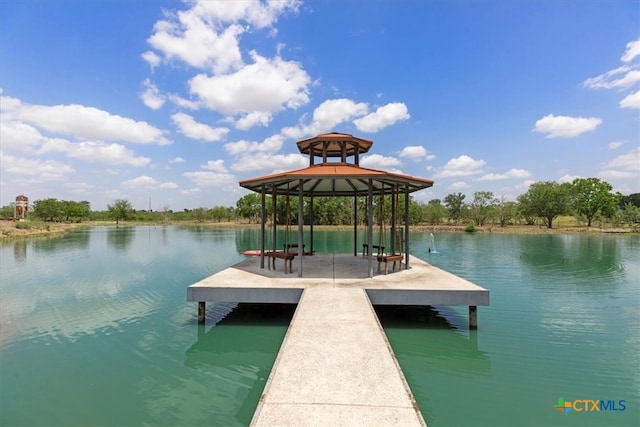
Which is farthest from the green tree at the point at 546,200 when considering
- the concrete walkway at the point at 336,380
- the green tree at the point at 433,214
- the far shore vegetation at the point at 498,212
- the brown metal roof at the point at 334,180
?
the concrete walkway at the point at 336,380

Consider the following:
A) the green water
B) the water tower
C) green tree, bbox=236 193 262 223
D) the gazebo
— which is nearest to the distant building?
the water tower

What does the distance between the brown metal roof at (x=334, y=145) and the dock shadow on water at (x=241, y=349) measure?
4.72 meters

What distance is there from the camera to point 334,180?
10.1 meters

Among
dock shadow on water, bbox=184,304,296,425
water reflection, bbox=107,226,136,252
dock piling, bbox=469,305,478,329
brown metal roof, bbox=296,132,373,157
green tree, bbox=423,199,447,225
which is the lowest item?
dock shadow on water, bbox=184,304,296,425

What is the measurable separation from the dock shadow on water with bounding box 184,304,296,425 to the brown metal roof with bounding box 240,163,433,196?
136 inches

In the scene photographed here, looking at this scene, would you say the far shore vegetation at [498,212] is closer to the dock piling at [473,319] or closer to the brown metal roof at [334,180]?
the brown metal roof at [334,180]

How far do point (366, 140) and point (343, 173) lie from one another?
8.14ft

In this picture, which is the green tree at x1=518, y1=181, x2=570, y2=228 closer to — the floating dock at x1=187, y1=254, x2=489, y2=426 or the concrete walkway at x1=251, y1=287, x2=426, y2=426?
the floating dock at x1=187, y1=254, x2=489, y2=426

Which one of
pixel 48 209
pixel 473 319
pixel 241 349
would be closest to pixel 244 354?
pixel 241 349

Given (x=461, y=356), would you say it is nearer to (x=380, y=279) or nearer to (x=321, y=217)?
(x=380, y=279)

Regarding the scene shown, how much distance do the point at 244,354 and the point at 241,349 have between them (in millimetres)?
251

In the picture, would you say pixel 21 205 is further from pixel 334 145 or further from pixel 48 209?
pixel 334 145

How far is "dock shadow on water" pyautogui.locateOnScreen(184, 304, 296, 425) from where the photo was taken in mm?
4398

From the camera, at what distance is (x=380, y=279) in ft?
26.1
